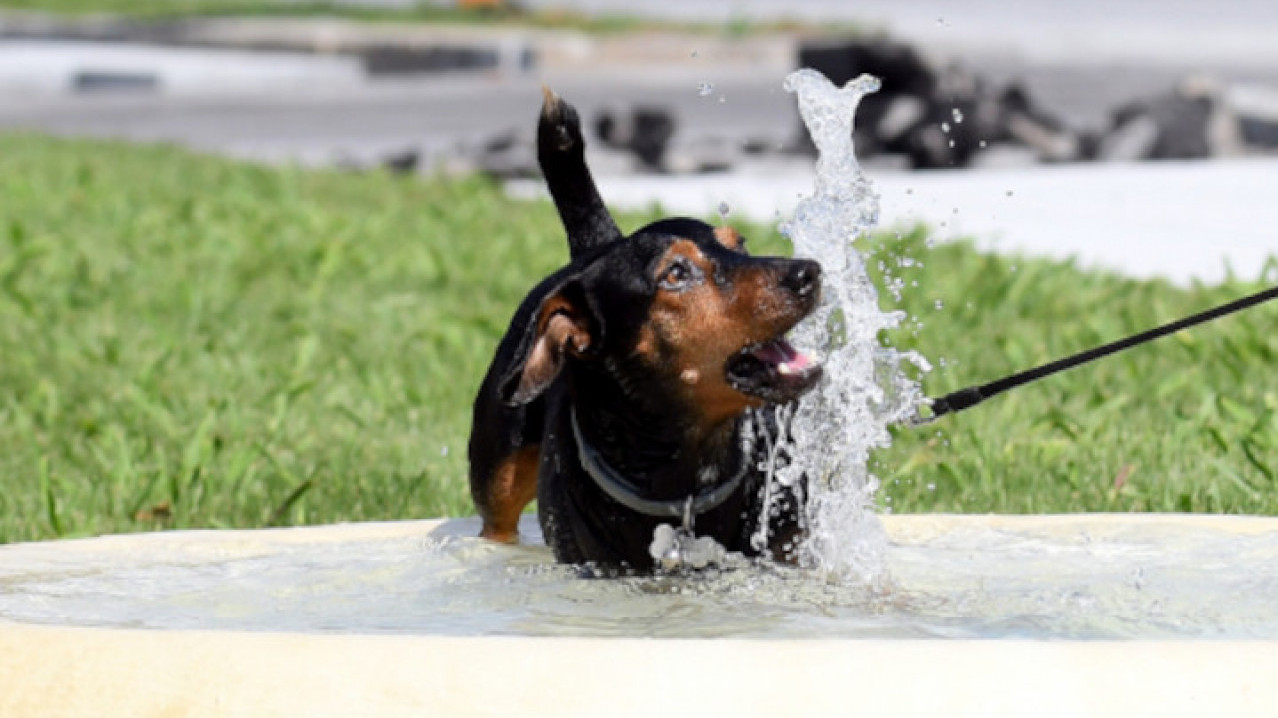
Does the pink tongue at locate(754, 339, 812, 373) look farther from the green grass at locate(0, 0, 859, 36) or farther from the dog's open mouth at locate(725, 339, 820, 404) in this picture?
the green grass at locate(0, 0, 859, 36)

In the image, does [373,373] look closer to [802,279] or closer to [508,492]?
[508,492]

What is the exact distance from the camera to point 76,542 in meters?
4.02

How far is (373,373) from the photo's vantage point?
654 cm

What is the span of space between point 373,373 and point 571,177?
233 centimetres

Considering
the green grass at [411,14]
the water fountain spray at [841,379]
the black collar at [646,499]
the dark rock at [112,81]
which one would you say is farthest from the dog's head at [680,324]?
the green grass at [411,14]

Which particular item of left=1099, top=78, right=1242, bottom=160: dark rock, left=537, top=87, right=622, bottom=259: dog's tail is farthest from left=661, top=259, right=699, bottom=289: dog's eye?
left=1099, top=78, right=1242, bottom=160: dark rock

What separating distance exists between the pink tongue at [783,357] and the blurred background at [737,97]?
1.61 meters

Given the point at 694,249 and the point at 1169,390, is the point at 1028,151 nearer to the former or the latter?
the point at 1169,390

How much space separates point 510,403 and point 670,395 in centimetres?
32

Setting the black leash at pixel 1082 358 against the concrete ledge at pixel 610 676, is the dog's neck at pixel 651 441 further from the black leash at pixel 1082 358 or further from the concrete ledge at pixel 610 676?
the concrete ledge at pixel 610 676

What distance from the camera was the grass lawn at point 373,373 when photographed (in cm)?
514

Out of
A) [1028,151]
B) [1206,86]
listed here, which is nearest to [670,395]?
[1028,151]

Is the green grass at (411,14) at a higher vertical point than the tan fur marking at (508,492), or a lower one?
higher

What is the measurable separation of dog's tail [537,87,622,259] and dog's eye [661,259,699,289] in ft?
1.75
